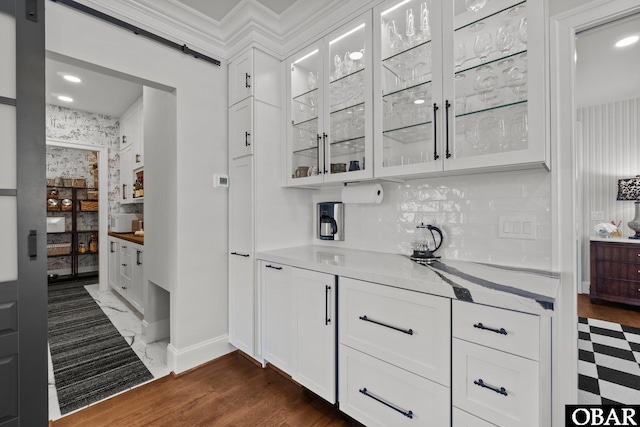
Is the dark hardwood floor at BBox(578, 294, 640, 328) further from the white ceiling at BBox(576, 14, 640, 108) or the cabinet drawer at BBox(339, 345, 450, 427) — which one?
the cabinet drawer at BBox(339, 345, 450, 427)

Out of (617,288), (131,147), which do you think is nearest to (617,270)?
(617,288)

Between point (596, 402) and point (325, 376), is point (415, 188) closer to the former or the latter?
point (325, 376)

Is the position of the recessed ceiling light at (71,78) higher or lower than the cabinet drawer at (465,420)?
higher

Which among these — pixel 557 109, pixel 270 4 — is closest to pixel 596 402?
pixel 557 109

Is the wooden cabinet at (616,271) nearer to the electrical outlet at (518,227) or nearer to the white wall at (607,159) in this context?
the white wall at (607,159)

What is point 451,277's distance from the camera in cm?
130

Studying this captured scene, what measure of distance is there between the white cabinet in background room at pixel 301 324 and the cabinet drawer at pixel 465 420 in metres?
0.65

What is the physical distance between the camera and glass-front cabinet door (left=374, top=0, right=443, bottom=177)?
1615 millimetres

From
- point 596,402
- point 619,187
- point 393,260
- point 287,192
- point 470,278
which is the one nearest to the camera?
point 470,278

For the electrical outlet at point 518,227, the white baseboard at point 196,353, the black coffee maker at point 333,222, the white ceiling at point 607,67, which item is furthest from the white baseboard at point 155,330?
the white ceiling at point 607,67

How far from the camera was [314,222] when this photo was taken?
2.62m

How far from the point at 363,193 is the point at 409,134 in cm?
49

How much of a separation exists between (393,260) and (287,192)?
3.60ft

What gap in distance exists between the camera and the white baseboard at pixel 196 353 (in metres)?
2.14
